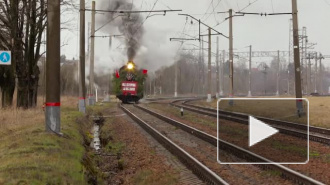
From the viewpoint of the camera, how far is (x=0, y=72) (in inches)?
955

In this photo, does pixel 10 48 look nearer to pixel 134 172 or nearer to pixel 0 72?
pixel 0 72

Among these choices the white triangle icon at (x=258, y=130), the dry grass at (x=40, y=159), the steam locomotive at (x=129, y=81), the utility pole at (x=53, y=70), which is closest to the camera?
the white triangle icon at (x=258, y=130)

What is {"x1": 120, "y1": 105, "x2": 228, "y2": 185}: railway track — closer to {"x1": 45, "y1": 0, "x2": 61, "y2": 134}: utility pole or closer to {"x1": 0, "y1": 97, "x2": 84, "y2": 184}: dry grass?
{"x1": 0, "y1": 97, "x2": 84, "y2": 184}: dry grass

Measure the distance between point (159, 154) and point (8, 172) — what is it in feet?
18.1

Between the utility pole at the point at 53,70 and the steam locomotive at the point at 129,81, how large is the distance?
2717 centimetres

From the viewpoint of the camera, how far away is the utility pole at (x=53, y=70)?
11.4 m

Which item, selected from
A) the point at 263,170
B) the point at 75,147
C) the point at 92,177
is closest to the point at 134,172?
the point at 92,177

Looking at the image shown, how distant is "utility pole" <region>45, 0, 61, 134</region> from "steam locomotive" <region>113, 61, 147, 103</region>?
1070 inches

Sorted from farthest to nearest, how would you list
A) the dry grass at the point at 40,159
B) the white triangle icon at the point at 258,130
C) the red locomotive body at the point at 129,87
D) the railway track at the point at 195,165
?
the red locomotive body at the point at 129,87 → the railway track at the point at 195,165 → the dry grass at the point at 40,159 → the white triangle icon at the point at 258,130

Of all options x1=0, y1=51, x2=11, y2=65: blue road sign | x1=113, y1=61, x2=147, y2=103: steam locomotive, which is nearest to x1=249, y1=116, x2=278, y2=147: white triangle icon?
x1=0, y1=51, x2=11, y2=65: blue road sign

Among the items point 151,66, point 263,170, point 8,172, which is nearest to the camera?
point 8,172

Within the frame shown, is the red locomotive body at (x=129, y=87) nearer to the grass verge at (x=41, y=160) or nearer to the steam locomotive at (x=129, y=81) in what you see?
the steam locomotive at (x=129, y=81)

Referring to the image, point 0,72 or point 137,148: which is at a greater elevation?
point 0,72

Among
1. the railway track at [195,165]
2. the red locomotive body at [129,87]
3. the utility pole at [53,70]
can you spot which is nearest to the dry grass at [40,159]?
the utility pole at [53,70]
